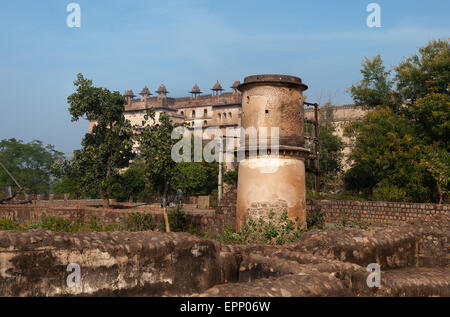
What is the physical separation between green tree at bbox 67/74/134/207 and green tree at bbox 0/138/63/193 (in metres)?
31.1

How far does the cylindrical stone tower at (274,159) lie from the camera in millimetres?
11125

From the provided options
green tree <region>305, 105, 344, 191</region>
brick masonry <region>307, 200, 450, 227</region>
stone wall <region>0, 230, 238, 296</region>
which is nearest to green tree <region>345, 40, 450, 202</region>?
brick masonry <region>307, 200, 450, 227</region>

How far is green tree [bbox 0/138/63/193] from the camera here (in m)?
53.2

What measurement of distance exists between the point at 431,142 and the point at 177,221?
51.9 ft

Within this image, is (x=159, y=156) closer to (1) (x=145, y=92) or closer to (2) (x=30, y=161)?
(2) (x=30, y=161)

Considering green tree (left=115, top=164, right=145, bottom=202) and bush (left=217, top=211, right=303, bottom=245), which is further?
green tree (left=115, top=164, right=145, bottom=202)

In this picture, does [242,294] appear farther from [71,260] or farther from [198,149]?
[198,149]

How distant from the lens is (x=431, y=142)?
25.3m

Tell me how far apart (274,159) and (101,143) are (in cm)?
1530

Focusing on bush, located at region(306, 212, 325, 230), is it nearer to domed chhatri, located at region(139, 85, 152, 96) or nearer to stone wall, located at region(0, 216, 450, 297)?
stone wall, located at region(0, 216, 450, 297)

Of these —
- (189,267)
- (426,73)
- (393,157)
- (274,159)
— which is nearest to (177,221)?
(274,159)

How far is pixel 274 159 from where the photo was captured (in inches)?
442

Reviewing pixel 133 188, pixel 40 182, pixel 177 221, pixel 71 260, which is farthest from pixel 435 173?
pixel 40 182

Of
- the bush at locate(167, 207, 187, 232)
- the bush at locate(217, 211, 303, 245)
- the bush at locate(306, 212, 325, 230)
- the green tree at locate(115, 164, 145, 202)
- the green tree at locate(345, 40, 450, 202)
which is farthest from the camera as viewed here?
the green tree at locate(115, 164, 145, 202)
